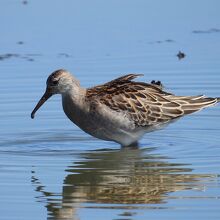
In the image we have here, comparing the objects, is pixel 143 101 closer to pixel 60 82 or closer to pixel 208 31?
pixel 60 82

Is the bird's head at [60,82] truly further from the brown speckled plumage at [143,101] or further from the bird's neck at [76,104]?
the brown speckled plumage at [143,101]

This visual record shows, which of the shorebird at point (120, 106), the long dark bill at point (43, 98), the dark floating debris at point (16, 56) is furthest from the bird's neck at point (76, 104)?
the dark floating debris at point (16, 56)

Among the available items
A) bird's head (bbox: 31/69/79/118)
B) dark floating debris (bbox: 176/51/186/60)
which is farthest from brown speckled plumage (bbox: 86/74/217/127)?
dark floating debris (bbox: 176/51/186/60)

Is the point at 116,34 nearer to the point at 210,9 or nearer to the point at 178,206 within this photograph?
the point at 210,9

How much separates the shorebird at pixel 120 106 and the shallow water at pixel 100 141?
0.33 m

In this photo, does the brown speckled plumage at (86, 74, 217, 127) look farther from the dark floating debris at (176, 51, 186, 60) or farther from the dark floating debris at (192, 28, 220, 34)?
the dark floating debris at (192, 28, 220, 34)

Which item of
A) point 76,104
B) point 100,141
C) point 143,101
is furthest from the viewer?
point 100,141

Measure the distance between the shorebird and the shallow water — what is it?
33 cm

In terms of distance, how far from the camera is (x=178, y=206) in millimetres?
12234

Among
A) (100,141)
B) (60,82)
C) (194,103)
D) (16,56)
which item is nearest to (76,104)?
(60,82)

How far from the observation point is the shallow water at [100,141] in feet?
41.5

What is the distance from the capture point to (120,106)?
1584cm

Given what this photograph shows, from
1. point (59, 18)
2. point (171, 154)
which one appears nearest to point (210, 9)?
point (59, 18)

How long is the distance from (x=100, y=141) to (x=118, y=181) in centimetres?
304
